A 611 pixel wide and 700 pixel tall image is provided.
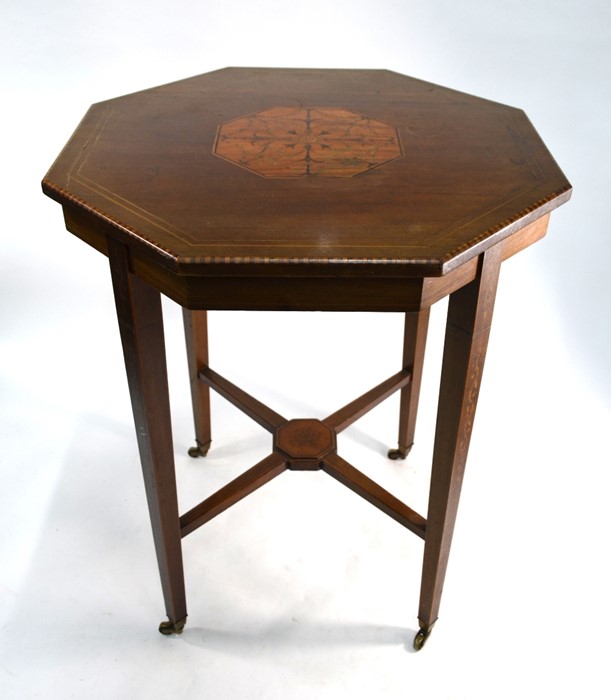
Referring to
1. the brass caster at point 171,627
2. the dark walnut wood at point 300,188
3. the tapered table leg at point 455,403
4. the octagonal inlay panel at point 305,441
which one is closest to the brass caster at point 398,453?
the octagonal inlay panel at point 305,441

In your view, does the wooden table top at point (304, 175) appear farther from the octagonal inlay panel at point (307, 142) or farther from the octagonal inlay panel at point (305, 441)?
the octagonal inlay panel at point (305, 441)

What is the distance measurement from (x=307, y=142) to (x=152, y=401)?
0.54 metres

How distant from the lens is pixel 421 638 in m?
1.74

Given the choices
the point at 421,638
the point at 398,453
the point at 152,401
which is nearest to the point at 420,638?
the point at 421,638

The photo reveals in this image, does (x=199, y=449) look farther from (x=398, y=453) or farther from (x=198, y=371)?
(x=398, y=453)

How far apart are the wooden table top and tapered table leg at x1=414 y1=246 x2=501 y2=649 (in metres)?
0.11

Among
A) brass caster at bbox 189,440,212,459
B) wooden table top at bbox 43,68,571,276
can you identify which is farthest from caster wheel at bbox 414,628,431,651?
wooden table top at bbox 43,68,571,276

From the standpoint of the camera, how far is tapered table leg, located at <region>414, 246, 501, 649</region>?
130cm

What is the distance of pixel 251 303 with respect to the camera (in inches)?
47.4

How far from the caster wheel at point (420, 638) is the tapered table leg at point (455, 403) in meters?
0.05

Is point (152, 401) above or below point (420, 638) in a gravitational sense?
above

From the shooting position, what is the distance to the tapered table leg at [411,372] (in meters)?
2.02

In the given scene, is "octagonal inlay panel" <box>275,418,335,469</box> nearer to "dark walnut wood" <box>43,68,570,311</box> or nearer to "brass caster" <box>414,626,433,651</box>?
"brass caster" <box>414,626,433,651</box>

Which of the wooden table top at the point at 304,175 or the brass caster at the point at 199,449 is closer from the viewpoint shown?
the wooden table top at the point at 304,175
